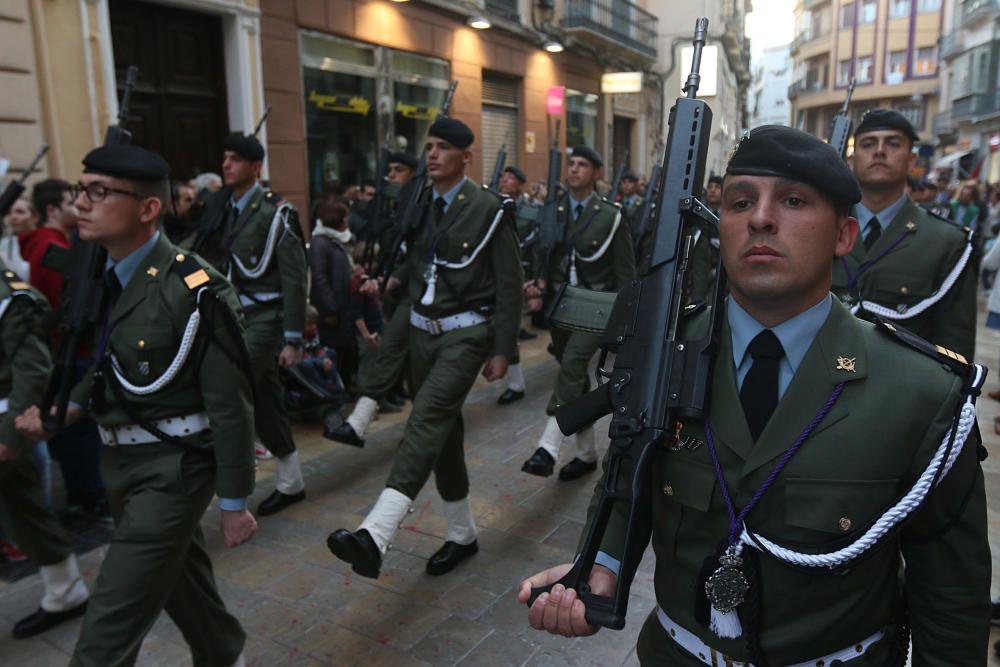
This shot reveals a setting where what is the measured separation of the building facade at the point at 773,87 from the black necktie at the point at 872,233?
85.9 meters

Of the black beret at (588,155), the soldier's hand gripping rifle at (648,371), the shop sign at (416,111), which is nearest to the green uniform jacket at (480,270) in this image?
the soldier's hand gripping rifle at (648,371)

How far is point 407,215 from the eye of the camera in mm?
4520

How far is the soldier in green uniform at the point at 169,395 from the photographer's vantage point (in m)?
2.62

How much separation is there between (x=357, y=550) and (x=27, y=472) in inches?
61.8

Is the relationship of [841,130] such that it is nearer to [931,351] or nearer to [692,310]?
[692,310]

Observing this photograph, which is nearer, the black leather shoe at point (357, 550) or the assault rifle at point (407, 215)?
the black leather shoe at point (357, 550)

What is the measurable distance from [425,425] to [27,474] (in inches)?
70.8

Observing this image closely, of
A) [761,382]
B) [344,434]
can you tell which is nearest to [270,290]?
[344,434]

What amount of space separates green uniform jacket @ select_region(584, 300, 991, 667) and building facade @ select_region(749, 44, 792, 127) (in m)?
88.5

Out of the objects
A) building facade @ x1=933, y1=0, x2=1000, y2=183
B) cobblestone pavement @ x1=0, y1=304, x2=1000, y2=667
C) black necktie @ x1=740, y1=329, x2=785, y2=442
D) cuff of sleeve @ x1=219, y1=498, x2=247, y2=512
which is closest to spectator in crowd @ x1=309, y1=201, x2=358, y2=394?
cobblestone pavement @ x1=0, y1=304, x2=1000, y2=667

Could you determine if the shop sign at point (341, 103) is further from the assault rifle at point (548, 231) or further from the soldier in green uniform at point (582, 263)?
the soldier in green uniform at point (582, 263)

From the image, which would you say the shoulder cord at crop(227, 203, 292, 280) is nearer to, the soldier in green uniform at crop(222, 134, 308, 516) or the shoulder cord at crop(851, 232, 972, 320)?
the soldier in green uniform at crop(222, 134, 308, 516)

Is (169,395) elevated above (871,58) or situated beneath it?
situated beneath

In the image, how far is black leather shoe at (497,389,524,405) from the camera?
7.13m
